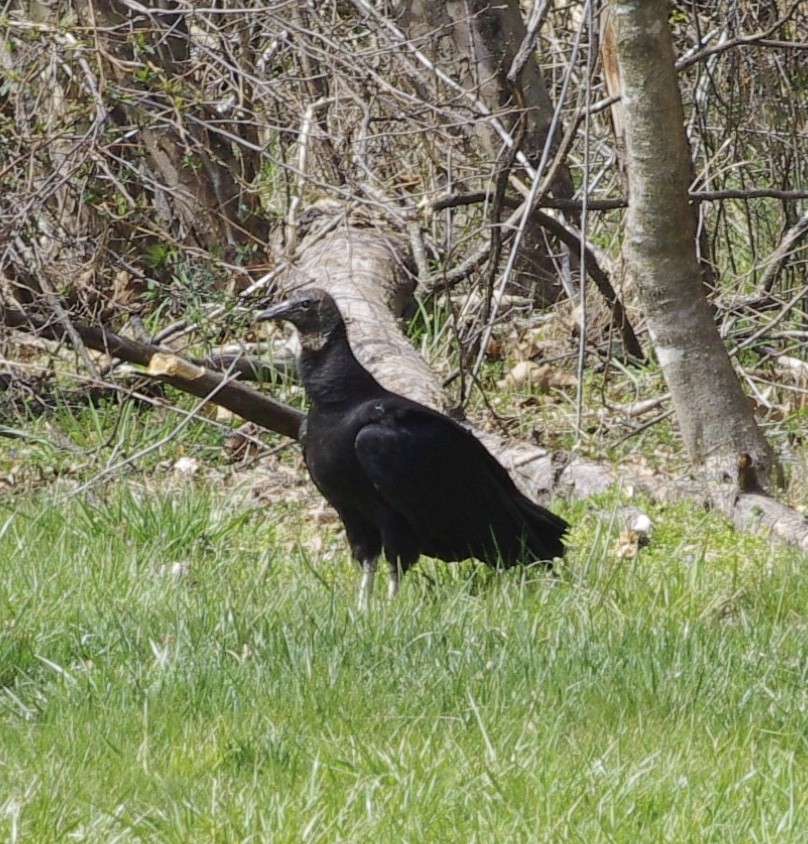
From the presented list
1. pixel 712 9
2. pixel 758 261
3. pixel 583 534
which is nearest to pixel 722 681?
pixel 583 534

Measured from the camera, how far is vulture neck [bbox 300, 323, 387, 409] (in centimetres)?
479

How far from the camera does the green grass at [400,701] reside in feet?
9.06

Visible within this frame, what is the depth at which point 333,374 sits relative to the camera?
483 centimetres

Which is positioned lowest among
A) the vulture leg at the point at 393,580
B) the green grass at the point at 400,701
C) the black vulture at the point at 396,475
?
the vulture leg at the point at 393,580

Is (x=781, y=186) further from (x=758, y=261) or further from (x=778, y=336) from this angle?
(x=778, y=336)

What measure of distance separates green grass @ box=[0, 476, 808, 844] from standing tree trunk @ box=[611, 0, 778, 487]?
687mm

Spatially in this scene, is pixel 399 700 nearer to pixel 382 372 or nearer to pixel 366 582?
pixel 366 582

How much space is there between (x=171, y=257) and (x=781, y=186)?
2.97 meters

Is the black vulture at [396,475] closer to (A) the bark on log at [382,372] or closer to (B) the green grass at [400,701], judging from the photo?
(B) the green grass at [400,701]

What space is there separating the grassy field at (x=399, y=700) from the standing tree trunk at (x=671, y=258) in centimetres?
64

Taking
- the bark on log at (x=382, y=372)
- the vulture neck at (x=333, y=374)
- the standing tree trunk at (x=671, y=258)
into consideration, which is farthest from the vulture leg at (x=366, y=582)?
the standing tree trunk at (x=671, y=258)

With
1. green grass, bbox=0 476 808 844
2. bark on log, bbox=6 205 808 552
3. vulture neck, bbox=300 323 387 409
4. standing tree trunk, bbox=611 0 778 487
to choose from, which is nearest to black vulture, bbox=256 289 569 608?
vulture neck, bbox=300 323 387 409

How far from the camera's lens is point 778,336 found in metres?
6.68

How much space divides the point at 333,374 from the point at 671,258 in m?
1.36
